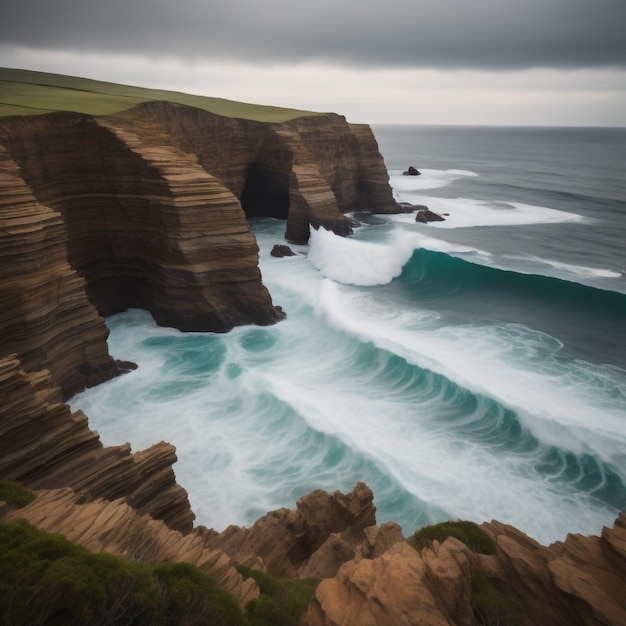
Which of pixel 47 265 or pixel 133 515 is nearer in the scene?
pixel 133 515

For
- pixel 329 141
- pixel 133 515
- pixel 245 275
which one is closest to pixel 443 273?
pixel 245 275

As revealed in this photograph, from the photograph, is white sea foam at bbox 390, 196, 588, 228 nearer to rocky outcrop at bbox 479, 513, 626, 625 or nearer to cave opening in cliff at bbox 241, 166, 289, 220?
cave opening in cliff at bbox 241, 166, 289, 220

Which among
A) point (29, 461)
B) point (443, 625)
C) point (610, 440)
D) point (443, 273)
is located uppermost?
point (443, 625)

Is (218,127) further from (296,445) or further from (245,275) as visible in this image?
(296,445)

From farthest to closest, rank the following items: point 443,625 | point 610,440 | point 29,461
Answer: point 610,440
point 29,461
point 443,625

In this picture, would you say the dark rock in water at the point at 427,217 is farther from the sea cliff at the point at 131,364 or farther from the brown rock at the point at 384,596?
the brown rock at the point at 384,596

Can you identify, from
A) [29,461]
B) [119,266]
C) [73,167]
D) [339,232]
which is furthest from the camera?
[339,232]

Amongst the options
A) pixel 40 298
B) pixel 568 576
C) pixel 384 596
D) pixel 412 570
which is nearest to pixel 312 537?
pixel 412 570

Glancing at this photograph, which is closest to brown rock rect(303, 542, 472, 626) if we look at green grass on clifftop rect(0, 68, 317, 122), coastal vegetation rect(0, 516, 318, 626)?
coastal vegetation rect(0, 516, 318, 626)
